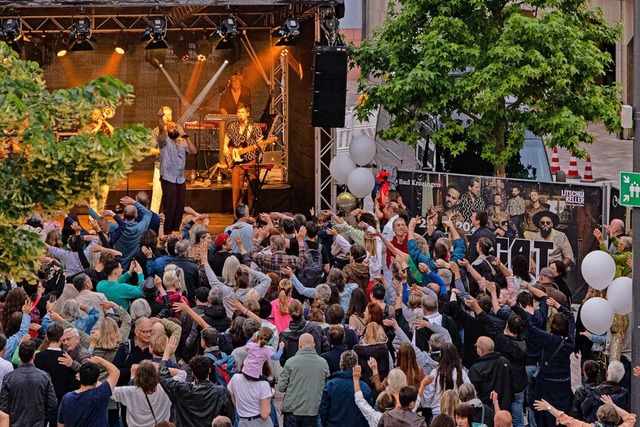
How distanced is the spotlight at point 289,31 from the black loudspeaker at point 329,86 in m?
0.79

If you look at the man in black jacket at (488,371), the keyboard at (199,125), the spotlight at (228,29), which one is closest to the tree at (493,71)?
the spotlight at (228,29)

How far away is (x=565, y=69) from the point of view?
67.2ft

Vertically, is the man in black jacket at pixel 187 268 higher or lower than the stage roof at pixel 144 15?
lower

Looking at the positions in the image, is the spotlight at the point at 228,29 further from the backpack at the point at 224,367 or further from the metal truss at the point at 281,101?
the backpack at the point at 224,367

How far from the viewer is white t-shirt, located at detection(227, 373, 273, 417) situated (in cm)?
1138

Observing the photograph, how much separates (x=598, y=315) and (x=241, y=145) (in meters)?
12.2

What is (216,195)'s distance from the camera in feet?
81.3

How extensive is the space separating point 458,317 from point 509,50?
7821 millimetres

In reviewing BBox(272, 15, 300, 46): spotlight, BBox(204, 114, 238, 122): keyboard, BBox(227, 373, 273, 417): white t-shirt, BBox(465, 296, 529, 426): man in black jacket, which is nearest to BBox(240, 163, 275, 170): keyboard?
BBox(204, 114, 238, 122): keyboard

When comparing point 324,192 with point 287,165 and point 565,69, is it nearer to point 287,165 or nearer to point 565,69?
point 287,165

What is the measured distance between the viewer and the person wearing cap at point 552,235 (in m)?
18.9

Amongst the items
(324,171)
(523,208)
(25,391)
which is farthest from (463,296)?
(324,171)

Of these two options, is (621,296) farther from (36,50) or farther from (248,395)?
(36,50)

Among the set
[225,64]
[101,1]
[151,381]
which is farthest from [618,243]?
[225,64]
